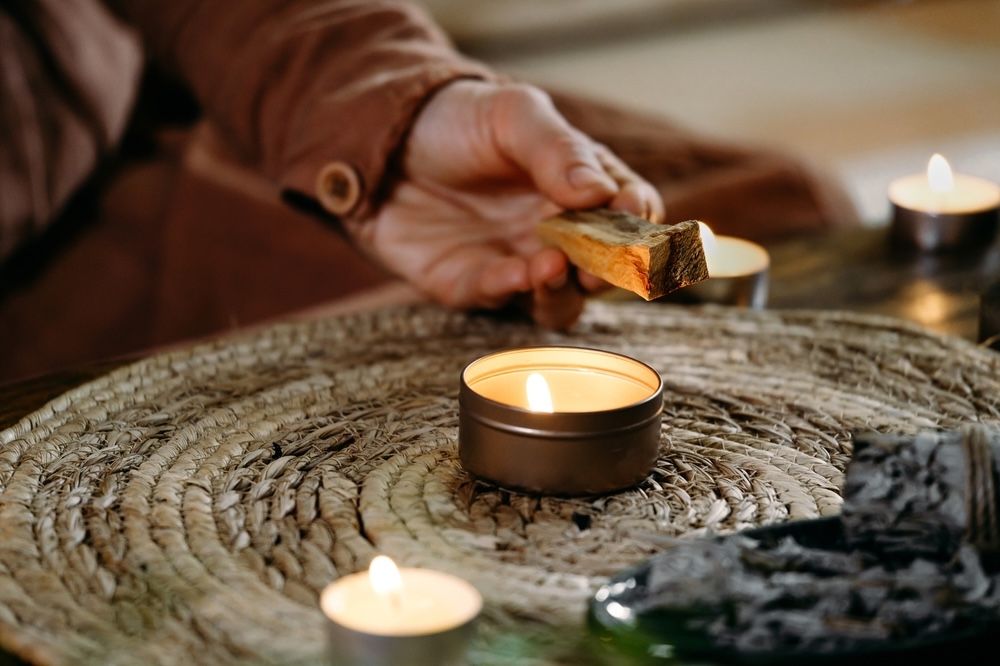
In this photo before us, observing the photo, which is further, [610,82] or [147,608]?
[610,82]

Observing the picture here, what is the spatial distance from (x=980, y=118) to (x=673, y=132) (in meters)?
1.38

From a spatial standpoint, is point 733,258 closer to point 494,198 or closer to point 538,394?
point 494,198

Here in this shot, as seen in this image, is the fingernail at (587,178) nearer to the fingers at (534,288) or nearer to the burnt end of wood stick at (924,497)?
the fingers at (534,288)

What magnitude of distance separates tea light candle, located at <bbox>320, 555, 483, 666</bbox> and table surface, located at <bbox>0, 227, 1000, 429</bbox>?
1.13 ft

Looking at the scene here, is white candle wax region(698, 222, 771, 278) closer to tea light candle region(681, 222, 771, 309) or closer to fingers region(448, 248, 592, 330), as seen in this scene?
tea light candle region(681, 222, 771, 309)

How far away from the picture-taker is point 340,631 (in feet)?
1.18

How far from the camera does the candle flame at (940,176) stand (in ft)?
3.06

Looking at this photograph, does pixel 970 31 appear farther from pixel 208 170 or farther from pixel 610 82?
pixel 208 170

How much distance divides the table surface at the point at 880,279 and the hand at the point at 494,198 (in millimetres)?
110

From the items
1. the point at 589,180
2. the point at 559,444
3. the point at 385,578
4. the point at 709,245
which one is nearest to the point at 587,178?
the point at 589,180

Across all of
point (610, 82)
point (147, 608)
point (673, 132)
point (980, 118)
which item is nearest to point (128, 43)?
point (673, 132)

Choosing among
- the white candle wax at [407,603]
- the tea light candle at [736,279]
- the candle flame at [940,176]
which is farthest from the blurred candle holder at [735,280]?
the white candle wax at [407,603]

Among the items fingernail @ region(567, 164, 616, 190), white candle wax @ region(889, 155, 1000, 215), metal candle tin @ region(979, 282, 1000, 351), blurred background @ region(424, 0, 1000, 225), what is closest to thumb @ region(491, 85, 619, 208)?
fingernail @ region(567, 164, 616, 190)

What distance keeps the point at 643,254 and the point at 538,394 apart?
91 millimetres
